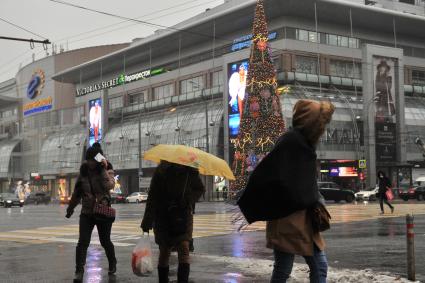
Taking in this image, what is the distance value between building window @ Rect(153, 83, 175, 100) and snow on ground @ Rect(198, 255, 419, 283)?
72.7 meters

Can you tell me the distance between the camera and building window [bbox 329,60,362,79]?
225ft

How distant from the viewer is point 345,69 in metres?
69.3

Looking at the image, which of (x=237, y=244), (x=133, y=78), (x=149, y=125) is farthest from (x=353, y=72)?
(x=237, y=244)

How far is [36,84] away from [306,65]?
61249 mm

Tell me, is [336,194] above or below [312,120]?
below

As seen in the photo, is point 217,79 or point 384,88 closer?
point 384,88

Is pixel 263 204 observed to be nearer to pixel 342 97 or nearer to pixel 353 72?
pixel 342 97

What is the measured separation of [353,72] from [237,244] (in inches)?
2338

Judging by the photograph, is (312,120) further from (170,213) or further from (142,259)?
(142,259)

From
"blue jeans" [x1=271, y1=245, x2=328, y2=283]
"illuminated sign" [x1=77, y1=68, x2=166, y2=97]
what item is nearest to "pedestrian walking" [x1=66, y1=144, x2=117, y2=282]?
"blue jeans" [x1=271, y1=245, x2=328, y2=283]

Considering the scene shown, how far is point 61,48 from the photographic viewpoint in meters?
123

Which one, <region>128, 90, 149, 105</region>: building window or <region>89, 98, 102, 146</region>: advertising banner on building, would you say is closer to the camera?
<region>128, 90, 149, 105</region>: building window

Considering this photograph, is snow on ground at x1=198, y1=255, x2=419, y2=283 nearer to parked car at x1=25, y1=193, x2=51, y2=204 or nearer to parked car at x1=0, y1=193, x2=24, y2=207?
Result: parked car at x1=0, y1=193, x2=24, y2=207

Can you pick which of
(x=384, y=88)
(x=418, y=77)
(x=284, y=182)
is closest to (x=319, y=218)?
(x=284, y=182)
